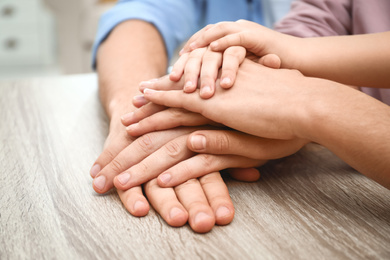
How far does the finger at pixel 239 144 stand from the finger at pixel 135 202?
0.11 metres

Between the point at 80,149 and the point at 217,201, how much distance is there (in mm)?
300

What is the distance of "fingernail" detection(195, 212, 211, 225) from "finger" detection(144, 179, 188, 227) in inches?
0.7

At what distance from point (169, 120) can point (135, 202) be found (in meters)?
0.17

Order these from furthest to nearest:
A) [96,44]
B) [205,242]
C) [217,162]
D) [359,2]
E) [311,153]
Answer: [96,44]
[359,2]
[311,153]
[217,162]
[205,242]

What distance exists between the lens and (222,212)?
47 cm

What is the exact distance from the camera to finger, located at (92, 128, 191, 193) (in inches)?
22.1

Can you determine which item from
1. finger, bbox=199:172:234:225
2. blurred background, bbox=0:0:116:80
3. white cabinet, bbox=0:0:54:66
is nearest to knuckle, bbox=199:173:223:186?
finger, bbox=199:172:234:225

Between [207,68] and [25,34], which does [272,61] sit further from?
[25,34]

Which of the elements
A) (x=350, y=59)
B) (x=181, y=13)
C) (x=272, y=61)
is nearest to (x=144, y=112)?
(x=272, y=61)

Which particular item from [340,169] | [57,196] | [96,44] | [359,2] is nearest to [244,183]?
[340,169]

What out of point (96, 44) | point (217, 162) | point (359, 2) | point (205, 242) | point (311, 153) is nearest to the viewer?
point (205, 242)

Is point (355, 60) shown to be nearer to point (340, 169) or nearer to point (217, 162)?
point (340, 169)

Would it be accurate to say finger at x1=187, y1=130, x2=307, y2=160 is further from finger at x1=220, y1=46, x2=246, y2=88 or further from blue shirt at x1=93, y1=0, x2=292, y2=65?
blue shirt at x1=93, y1=0, x2=292, y2=65

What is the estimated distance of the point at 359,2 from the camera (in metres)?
0.84
